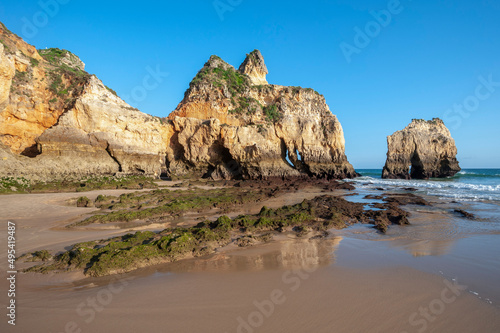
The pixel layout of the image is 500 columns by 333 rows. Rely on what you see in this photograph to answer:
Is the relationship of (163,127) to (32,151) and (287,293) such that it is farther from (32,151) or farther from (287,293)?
(287,293)

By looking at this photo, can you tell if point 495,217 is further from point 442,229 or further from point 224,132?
point 224,132

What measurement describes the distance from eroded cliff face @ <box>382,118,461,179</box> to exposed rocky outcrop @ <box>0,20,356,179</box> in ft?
36.4

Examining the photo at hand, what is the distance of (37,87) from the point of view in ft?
60.6

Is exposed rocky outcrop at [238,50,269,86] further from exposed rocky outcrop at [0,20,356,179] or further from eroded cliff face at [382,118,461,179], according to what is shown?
eroded cliff face at [382,118,461,179]

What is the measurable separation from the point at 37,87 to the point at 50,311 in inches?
908

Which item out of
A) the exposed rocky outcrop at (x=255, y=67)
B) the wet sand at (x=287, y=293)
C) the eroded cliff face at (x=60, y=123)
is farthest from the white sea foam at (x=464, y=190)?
the eroded cliff face at (x=60, y=123)

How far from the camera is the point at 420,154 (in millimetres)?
34094

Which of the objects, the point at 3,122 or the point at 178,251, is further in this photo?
the point at 3,122

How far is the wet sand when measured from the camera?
2.56 meters

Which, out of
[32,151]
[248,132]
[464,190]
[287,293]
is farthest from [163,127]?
[464,190]

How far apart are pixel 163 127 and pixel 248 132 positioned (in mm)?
9232

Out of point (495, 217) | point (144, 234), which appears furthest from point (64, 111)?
point (495, 217)

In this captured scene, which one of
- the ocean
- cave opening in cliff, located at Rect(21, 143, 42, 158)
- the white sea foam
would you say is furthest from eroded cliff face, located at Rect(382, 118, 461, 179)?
cave opening in cliff, located at Rect(21, 143, 42, 158)

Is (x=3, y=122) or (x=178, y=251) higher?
(x=3, y=122)
